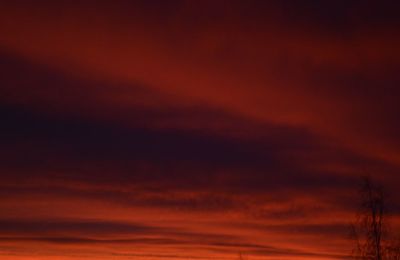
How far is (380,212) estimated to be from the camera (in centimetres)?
4509

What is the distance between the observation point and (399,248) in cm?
4428

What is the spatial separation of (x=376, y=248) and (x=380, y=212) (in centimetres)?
196

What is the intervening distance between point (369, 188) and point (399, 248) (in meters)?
3.34

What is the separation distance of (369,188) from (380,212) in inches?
53.4

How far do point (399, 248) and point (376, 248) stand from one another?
1161mm

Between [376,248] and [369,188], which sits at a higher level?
[369,188]

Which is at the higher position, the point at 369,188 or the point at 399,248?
the point at 369,188

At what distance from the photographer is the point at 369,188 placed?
45719 mm

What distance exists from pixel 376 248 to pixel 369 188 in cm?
321

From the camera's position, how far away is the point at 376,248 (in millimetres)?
44062
